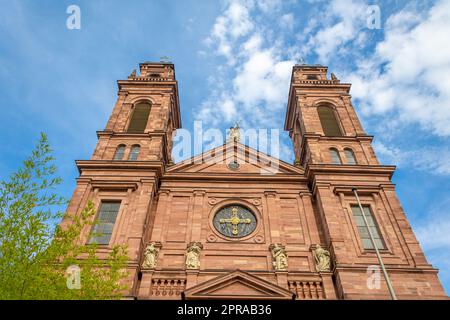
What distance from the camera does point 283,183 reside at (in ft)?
73.8

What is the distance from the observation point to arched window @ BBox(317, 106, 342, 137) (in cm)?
2638

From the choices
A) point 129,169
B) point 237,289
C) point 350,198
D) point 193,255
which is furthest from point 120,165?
point 350,198

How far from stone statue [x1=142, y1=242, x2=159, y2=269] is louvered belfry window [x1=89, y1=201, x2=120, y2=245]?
235 cm

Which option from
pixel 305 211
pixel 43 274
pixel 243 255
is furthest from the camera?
pixel 305 211

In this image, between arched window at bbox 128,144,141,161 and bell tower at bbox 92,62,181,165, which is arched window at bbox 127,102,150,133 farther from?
arched window at bbox 128,144,141,161

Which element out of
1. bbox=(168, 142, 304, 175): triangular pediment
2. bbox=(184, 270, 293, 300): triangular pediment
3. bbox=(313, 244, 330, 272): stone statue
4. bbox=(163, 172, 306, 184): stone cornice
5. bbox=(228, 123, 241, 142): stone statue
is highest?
bbox=(228, 123, 241, 142): stone statue

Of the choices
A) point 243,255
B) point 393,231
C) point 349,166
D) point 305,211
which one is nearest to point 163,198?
point 243,255

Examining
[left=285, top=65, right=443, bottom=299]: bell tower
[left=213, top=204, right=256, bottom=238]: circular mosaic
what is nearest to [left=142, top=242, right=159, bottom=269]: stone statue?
[left=213, top=204, right=256, bottom=238]: circular mosaic

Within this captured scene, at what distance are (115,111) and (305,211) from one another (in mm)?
15822

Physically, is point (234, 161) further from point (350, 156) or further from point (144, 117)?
point (144, 117)

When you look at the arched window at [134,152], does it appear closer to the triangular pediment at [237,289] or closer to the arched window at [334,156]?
the triangular pediment at [237,289]

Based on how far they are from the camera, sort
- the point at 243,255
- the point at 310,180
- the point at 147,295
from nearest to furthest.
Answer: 1. the point at 147,295
2. the point at 243,255
3. the point at 310,180
